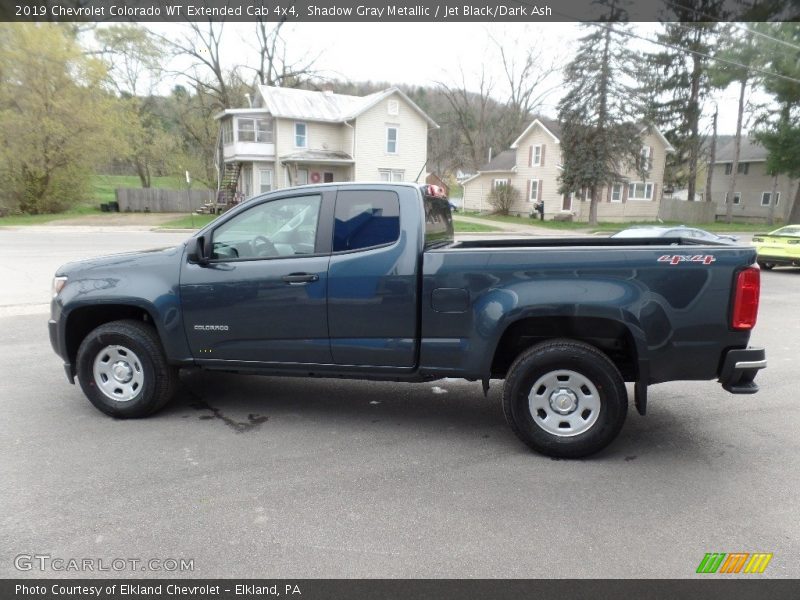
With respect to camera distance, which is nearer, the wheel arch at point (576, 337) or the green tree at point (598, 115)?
the wheel arch at point (576, 337)

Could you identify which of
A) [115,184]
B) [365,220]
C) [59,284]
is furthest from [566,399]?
[115,184]

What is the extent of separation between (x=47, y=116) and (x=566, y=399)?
3724 cm

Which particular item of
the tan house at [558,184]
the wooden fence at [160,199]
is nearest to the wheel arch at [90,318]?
the wooden fence at [160,199]

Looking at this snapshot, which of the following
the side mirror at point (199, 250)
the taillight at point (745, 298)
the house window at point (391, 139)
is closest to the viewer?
the taillight at point (745, 298)

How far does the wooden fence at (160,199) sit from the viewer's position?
3888 centimetres

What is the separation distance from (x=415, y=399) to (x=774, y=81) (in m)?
40.2

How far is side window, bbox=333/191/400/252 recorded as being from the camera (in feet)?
14.5

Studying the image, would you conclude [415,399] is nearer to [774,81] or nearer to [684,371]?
[684,371]

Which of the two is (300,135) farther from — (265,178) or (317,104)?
(265,178)

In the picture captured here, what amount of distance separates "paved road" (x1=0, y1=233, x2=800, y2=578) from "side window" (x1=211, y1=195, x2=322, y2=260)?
144 centimetres

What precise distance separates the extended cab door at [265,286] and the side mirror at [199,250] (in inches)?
1.4

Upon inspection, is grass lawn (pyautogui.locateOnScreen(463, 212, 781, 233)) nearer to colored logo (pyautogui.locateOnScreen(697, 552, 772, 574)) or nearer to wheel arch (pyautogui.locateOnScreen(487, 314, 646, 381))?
wheel arch (pyautogui.locateOnScreen(487, 314, 646, 381))

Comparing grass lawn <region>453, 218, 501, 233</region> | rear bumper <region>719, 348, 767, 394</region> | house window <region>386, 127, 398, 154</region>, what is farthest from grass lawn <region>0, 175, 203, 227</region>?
rear bumper <region>719, 348, 767, 394</region>

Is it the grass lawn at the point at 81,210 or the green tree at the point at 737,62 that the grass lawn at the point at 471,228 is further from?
the grass lawn at the point at 81,210
